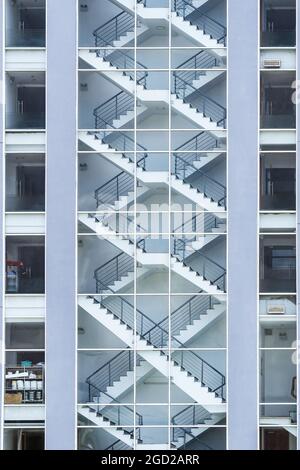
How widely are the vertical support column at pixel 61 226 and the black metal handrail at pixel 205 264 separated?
3297mm

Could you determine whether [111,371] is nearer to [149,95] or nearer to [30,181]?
[30,181]

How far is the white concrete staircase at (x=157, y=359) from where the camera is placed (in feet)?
121

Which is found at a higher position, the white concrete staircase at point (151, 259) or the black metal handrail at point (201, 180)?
the black metal handrail at point (201, 180)

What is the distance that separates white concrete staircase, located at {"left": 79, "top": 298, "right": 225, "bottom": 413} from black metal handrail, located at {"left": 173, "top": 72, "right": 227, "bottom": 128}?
7.03 metres

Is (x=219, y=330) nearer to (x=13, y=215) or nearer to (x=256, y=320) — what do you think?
(x=256, y=320)

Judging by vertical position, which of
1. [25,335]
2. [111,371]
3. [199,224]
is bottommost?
[111,371]

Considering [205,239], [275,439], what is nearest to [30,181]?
[205,239]

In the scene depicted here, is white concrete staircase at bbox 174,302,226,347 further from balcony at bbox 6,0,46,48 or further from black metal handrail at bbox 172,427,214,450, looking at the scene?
balcony at bbox 6,0,46,48

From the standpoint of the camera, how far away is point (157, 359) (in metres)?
37.1

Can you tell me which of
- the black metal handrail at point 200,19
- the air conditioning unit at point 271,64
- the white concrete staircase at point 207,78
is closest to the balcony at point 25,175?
the white concrete staircase at point 207,78

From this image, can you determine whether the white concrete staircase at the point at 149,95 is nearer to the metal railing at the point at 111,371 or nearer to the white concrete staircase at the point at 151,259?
the white concrete staircase at the point at 151,259

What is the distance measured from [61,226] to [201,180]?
492cm

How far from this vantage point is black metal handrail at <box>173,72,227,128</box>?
3838 centimetres

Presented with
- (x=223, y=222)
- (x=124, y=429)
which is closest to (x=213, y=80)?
(x=223, y=222)
